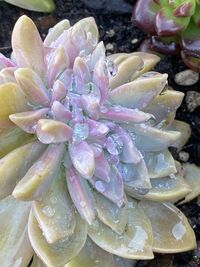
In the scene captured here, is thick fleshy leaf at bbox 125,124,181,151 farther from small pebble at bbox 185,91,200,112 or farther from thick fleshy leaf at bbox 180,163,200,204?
small pebble at bbox 185,91,200,112

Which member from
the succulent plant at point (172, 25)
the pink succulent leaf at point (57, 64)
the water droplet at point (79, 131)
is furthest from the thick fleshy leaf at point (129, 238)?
the succulent plant at point (172, 25)

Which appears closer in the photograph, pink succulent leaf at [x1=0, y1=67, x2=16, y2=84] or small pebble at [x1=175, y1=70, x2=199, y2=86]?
pink succulent leaf at [x1=0, y1=67, x2=16, y2=84]

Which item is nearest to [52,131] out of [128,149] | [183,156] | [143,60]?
[128,149]

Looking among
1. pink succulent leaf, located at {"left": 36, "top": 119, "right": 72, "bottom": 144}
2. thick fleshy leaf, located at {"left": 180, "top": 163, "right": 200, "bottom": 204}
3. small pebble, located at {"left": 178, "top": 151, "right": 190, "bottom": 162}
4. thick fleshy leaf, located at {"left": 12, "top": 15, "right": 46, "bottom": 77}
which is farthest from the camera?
small pebble, located at {"left": 178, "top": 151, "right": 190, "bottom": 162}

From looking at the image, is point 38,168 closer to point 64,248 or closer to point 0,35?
point 64,248

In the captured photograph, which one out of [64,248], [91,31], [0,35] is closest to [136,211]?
[64,248]

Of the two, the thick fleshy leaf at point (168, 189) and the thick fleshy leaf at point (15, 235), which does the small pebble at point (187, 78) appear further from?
the thick fleshy leaf at point (15, 235)

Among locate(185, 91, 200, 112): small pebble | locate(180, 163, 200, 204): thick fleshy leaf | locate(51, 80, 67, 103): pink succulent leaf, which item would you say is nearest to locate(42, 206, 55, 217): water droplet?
locate(51, 80, 67, 103): pink succulent leaf

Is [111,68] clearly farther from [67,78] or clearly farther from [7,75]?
[7,75]
